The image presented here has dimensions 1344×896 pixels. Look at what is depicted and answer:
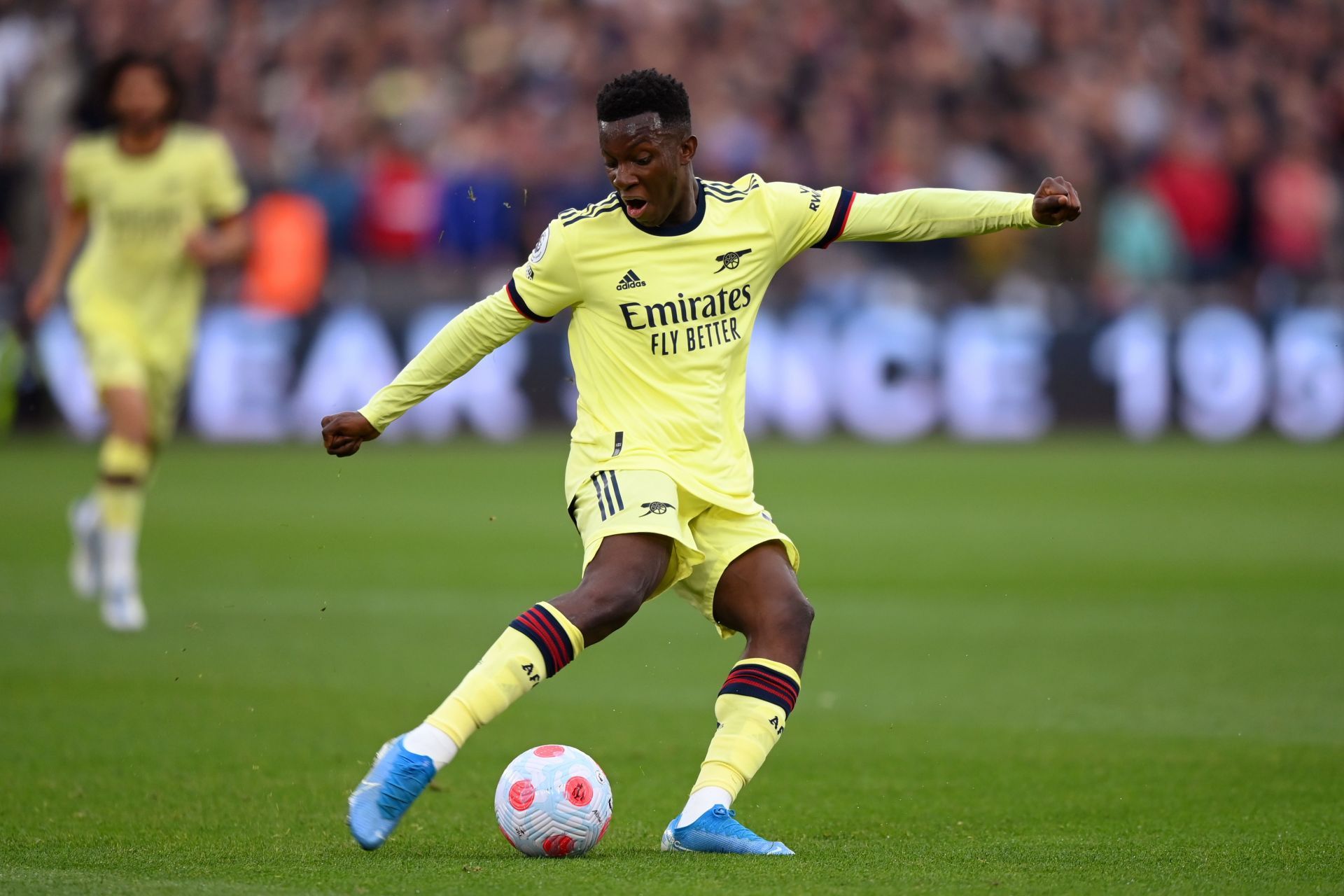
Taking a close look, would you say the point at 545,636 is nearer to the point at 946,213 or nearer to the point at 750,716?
the point at 750,716

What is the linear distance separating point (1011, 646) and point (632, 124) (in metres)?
5.10

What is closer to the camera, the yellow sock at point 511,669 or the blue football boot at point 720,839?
the yellow sock at point 511,669

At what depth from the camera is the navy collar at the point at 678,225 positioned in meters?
5.54

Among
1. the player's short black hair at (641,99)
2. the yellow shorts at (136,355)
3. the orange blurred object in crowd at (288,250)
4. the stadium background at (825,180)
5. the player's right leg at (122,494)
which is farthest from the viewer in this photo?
the orange blurred object in crowd at (288,250)

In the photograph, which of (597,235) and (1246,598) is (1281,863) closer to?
(597,235)

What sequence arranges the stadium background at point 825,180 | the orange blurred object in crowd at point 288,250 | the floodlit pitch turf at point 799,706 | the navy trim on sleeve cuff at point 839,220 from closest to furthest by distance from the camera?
the floodlit pitch turf at point 799,706 → the navy trim on sleeve cuff at point 839,220 → the stadium background at point 825,180 → the orange blurred object in crowd at point 288,250

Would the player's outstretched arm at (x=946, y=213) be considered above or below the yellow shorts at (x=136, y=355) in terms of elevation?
above

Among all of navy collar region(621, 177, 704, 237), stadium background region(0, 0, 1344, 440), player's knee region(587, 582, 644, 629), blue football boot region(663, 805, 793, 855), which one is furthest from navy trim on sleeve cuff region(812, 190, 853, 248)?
stadium background region(0, 0, 1344, 440)

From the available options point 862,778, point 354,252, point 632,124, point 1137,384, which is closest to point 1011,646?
point 862,778

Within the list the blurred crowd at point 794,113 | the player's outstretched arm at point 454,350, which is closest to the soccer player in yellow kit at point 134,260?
the player's outstretched arm at point 454,350

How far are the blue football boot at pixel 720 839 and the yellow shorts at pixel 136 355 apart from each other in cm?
594

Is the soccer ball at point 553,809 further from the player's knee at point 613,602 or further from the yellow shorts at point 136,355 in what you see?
the yellow shorts at point 136,355

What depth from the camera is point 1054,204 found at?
550 centimetres

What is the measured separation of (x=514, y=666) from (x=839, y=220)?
1725 millimetres
